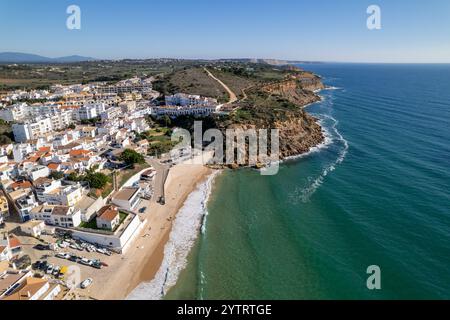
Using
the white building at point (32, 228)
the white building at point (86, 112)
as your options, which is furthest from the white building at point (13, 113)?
the white building at point (32, 228)

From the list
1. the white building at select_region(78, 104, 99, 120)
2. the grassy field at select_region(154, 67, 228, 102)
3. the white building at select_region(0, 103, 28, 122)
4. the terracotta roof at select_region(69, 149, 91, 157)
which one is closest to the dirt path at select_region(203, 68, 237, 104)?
the grassy field at select_region(154, 67, 228, 102)

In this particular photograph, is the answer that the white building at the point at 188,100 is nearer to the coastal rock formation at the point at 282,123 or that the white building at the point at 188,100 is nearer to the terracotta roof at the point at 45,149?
the coastal rock formation at the point at 282,123

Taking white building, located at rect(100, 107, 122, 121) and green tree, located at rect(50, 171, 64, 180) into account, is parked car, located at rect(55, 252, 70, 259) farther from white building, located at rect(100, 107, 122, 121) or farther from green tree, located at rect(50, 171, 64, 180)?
white building, located at rect(100, 107, 122, 121)

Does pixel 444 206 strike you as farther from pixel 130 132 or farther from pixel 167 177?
pixel 130 132

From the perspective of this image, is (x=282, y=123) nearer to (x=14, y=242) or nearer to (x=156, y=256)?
(x=156, y=256)

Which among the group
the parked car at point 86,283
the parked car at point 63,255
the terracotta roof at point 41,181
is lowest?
the parked car at point 86,283

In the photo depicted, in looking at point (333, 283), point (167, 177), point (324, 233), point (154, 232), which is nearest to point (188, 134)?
point (167, 177)
